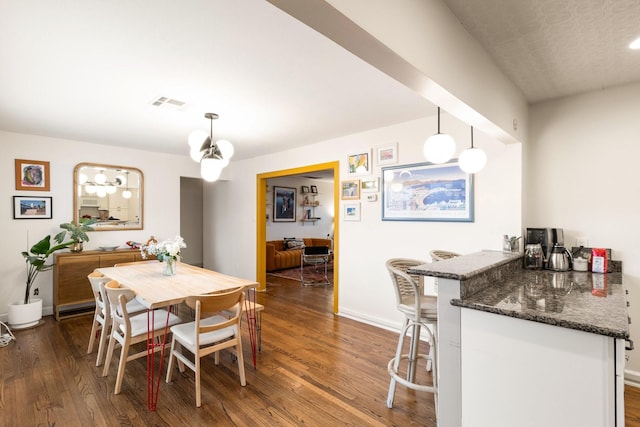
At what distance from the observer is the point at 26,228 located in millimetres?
4148

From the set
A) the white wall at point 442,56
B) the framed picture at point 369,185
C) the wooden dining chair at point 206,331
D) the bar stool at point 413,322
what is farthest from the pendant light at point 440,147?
the wooden dining chair at point 206,331

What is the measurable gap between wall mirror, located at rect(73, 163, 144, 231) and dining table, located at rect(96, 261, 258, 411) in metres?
1.58

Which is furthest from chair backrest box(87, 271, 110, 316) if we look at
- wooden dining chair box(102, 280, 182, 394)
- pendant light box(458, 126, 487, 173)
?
pendant light box(458, 126, 487, 173)

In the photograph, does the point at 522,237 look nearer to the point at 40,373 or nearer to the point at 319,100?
the point at 319,100

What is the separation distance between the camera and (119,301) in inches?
91.4

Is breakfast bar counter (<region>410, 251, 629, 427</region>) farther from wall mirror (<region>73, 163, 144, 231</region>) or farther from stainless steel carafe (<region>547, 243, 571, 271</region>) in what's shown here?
wall mirror (<region>73, 163, 144, 231</region>)

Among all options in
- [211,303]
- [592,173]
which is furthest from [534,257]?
[211,303]

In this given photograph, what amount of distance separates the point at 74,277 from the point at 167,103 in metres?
2.86

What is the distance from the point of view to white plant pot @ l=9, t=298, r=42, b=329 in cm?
363

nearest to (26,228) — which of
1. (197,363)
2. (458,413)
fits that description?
(197,363)

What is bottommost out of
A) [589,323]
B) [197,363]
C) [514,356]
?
[197,363]

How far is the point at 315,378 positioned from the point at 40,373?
2280mm

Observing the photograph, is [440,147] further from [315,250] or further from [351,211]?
[315,250]

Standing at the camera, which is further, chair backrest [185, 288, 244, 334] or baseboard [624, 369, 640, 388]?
baseboard [624, 369, 640, 388]
